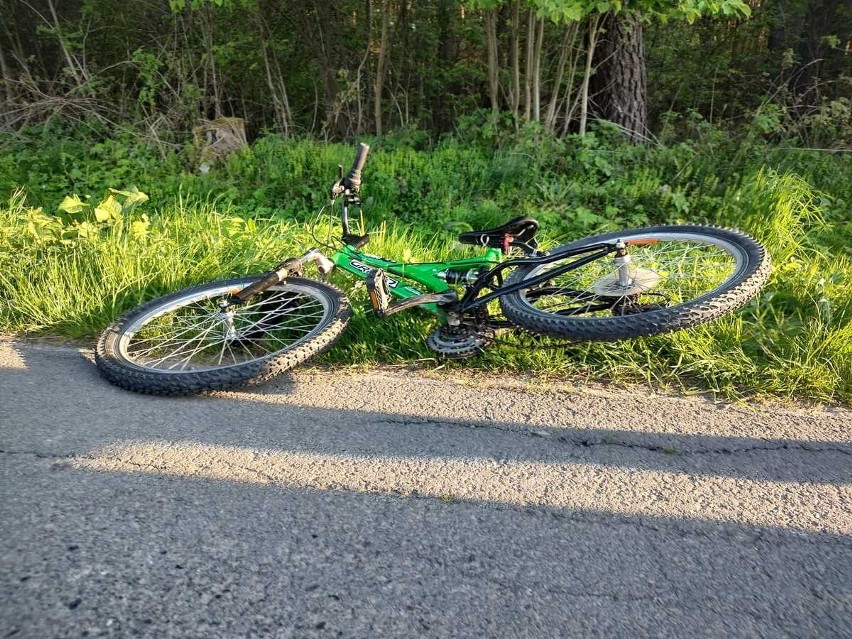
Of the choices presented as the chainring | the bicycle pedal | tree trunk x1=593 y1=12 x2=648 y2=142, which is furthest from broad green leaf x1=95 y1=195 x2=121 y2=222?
tree trunk x1=593 y1=12 x2=648 y2=142

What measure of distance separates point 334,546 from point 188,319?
6.71ft

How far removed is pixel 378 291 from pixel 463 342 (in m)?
0.51

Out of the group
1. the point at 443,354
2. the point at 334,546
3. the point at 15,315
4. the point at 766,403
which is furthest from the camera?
the point at 15,315

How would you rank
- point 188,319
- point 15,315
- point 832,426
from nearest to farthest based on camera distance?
point 832,426 → point 188,319 → point 15,315

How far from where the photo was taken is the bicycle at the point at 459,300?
2.69m

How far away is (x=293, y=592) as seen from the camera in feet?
5.60

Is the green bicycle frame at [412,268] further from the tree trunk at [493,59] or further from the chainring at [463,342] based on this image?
the tree trunk at [493,59]

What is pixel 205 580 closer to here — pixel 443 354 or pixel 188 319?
pixel 443 354

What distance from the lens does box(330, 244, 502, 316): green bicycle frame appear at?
3.16m

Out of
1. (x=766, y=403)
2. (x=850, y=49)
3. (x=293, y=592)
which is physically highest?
(x=850, y=49)

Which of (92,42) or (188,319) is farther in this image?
(92,42)

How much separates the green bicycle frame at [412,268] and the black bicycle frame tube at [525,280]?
12 cm

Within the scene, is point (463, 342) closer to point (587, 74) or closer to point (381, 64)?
point (587, 74)

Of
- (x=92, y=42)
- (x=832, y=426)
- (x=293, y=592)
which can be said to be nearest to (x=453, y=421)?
(x=293, y=592)
